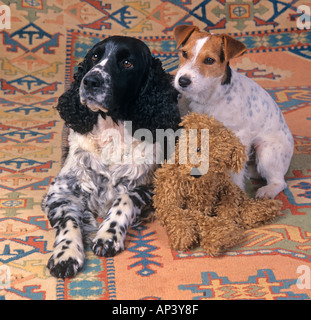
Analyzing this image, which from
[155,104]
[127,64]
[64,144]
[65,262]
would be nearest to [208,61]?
[155,104]

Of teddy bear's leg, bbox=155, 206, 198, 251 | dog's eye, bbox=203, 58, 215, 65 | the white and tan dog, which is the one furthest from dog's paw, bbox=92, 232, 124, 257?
dog's eye, bbox=203, 58, 215, 65

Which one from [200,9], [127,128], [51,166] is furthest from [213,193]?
[200,9]

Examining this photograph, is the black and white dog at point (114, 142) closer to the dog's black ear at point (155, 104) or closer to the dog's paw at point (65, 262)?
the dog's black ear at point (155, 104)

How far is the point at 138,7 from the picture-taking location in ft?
17.4

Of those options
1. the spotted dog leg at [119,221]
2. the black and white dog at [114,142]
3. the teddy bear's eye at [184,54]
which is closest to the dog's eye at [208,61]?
the teddy bear's eye at [184,54]

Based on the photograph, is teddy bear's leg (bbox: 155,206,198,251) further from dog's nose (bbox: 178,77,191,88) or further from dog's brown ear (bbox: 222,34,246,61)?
dog's brown ear (bbox: 222,34,246,61)

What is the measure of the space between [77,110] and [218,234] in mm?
1000

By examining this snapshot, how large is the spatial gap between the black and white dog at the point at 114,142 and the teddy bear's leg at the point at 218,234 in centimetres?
40

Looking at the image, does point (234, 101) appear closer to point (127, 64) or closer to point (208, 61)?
point (208, 61)

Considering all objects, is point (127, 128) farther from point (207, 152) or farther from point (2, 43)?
point (2, 43)

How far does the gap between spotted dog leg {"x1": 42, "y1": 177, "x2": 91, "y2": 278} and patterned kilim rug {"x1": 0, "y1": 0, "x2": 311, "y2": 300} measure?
54 mm

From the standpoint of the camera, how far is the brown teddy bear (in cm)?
267

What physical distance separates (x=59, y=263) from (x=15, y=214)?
2.15 feet

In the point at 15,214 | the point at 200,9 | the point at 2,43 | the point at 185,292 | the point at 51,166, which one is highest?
the point at 200,9
